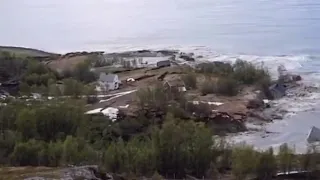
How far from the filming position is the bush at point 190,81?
110 feet

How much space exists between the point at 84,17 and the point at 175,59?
36.9m

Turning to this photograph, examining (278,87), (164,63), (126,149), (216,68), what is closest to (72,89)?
(216,68)

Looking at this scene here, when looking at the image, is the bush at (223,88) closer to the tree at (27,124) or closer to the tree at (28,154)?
the tree at (27,124)

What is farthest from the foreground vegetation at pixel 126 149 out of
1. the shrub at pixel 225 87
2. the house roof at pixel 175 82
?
the house roof at pixel 175 82

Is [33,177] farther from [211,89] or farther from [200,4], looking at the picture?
[200,4]

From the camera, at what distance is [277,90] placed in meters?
32.4

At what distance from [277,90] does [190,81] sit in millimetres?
4824

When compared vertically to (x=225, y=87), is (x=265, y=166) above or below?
below

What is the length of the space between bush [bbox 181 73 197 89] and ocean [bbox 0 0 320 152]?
17.2 feet

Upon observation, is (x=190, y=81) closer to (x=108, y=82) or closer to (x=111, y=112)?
(x=108, y=82)

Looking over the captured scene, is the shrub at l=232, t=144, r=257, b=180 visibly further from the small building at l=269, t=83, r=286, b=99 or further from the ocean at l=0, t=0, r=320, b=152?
the small building at l=269, t=83, r=286, b=99

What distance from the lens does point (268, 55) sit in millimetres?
44000

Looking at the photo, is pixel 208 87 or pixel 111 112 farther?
pixel 208 87

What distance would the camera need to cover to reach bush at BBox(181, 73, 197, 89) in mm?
33500
